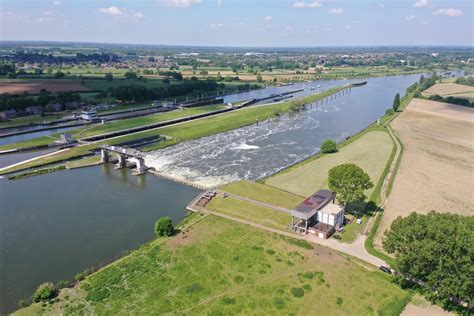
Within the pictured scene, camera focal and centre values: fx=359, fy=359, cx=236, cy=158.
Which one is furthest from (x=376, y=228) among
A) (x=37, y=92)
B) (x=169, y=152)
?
A: (x=37, y=92)

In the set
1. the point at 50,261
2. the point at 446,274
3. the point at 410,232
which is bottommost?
the point at 50,261

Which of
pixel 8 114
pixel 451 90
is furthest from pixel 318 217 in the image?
pixel 451 90

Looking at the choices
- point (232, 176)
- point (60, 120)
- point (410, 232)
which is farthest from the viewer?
point (60, 120)

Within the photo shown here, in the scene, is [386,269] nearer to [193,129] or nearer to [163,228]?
[163,228]

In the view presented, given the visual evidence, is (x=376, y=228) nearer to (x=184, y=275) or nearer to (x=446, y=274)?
(x=446, y=274)

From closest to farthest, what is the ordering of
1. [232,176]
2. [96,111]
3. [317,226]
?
[317,226] < [232,176] < [96,111]

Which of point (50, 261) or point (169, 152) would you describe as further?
point (169, 152)

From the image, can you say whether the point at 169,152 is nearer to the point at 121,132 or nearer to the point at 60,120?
the point at 121,132

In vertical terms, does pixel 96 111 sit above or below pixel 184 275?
above
